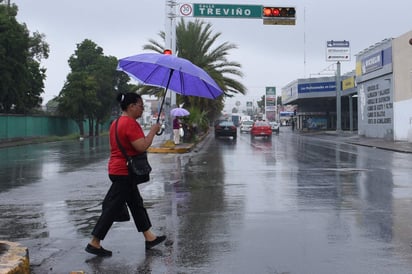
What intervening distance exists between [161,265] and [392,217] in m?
4.24

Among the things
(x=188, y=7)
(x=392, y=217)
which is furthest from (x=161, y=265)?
(x=188, y=7)

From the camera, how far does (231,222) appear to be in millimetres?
7543

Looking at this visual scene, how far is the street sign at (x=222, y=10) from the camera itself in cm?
2289

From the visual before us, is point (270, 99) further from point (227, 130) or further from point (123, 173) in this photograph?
point (123, 173)

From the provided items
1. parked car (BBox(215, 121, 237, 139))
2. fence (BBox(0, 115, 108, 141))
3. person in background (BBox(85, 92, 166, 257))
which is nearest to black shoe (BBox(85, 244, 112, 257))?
person in background (BBox(85, 92, 166, 257))

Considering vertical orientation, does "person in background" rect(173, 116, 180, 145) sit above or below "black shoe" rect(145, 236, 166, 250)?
above

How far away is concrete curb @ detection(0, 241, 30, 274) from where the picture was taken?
443 centimetres

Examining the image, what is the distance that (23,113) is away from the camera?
4419 cm

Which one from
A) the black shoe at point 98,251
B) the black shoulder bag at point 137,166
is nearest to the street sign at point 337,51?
the black shoulder bag at point 137,166

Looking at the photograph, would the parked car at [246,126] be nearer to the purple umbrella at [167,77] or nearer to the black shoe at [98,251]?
the purple umbrella at [167,77]

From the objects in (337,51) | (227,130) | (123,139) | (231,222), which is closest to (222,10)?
(231,222)

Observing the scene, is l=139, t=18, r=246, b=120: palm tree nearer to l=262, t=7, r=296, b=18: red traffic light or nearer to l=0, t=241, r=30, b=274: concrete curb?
l=262, t=7, r=296, b=18: red traffic light

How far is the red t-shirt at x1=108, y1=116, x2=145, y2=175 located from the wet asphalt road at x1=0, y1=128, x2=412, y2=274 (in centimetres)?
104

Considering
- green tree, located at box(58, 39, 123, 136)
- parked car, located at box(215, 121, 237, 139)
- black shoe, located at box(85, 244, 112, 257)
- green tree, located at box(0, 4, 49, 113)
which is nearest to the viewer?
black shoe, located at box(85, 244, 112, 257)
